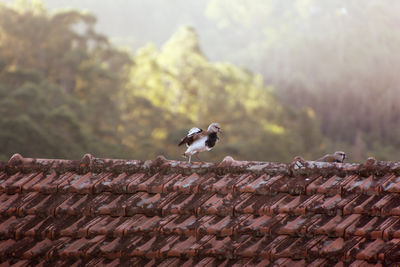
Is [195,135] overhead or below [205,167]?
overhead

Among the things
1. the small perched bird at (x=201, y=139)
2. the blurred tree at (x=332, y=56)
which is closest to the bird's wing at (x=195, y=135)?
the small perched bird at (x=201, y=139)

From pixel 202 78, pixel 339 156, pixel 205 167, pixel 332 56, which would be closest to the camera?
pixel 205 167

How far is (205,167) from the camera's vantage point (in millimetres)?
4250

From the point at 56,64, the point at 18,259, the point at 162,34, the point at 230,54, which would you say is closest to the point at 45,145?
the point at 56,64

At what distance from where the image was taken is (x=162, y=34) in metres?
73.5

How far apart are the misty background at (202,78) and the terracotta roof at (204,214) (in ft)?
102

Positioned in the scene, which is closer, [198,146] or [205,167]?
[205,167]

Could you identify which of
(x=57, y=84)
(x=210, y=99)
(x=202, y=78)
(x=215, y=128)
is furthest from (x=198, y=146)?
(x=202, y=78)

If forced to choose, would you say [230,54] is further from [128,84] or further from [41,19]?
[41,19]

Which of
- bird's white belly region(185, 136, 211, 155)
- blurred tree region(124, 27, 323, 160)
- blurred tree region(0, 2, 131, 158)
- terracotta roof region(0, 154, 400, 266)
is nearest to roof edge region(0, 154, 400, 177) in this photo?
terracotta roof region(0, 154, 400, 266)

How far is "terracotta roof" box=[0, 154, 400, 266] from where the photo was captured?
11.6 feet

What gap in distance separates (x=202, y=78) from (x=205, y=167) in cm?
4795

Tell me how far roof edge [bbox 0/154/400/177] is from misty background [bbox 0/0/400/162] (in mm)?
30841

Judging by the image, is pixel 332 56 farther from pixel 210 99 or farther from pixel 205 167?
pixel 205 167
